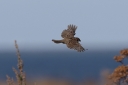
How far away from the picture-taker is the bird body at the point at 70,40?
26.2 ft

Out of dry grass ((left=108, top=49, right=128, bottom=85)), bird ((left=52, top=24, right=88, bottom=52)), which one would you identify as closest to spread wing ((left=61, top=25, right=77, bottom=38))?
bird ((left=52, top=24, right=88, bottom=52))

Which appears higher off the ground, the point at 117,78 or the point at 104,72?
the point at 104,72

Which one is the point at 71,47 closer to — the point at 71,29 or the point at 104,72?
the point at 71,29

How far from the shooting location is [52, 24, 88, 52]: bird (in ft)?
26.2

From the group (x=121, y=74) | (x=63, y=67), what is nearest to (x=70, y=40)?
(x=121, y=74)

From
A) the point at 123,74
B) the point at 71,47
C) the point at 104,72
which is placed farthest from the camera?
the point at 104,72

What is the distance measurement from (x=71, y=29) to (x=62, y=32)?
0.61ft

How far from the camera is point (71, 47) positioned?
7977mm

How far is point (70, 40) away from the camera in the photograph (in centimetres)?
816

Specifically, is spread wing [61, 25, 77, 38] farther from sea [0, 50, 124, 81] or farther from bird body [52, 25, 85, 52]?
sea [0, 50, 124, 81]

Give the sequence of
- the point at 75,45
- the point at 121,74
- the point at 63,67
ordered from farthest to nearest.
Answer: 1. the point at 63,67
2. the point at 121,74
3. the point at 75,45

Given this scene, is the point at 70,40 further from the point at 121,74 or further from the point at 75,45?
the point at 121,74

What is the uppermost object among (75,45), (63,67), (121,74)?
(63,67)

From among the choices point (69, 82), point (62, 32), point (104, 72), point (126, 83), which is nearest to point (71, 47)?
point (62, 32)
